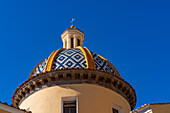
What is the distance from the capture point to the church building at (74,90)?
1684 centimetres

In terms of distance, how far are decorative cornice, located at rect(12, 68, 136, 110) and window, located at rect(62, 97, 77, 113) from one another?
0.82 meters

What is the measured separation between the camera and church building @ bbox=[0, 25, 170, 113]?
16844 millimetres

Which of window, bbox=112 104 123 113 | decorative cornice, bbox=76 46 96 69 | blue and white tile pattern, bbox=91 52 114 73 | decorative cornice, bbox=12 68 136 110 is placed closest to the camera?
decorative cornice, bbox=12 68 136 110

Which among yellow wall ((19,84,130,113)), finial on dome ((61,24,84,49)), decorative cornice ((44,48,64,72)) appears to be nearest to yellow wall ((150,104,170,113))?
yellow wall ((19,84,130,113))

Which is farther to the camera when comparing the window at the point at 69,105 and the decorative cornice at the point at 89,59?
the decorative cornice at the point at 89,59

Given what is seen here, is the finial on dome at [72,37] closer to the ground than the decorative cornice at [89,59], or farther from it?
farther from it

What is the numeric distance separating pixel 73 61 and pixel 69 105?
8.71 ft

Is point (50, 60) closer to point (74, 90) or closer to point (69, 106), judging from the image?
point (74, 90)

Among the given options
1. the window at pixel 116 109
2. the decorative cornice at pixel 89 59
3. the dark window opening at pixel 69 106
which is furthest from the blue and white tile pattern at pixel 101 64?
the dark window opening at pixel 69 106

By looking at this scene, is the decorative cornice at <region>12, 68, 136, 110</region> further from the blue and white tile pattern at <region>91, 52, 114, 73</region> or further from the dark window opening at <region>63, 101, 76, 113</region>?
the blue and white tile pattern at <region>91, 52, 114, 73</region>

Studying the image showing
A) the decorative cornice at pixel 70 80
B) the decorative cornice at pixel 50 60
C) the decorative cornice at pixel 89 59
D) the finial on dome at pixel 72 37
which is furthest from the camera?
the finial on dome at pixel 72 37

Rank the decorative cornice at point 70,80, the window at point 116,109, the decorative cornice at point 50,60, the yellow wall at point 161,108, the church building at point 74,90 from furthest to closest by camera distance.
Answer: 1. the decorative cornice at point 50,60
2. the window at point 116,109
3. the decorative cornice at point 70,80
4. the church building at point 74,90
5. the yellow wall at point 161,108

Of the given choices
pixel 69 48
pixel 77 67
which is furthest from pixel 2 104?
pixel 69 48

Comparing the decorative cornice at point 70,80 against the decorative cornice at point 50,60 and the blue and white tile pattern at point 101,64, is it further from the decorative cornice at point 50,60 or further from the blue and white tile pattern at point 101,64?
the blue and white tile pattern at point 101,64
